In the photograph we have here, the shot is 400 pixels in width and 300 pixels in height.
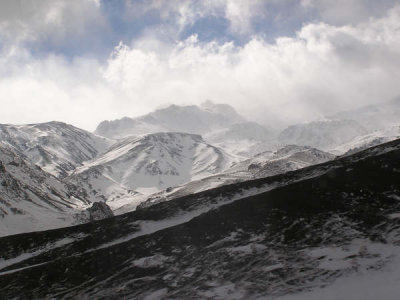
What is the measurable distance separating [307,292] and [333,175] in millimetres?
28296

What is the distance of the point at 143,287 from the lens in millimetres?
27484

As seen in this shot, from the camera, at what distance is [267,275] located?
25438mm

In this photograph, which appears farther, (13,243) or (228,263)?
(13,243)

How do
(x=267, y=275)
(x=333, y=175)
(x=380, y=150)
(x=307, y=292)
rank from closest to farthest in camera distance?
(x=307, y=292) < (x=267, y=275) < (x=333, y=175) < (x=380, y=150)

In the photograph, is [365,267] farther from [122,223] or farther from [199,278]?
[122,223]

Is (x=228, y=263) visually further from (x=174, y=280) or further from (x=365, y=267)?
(x=365, y=267)

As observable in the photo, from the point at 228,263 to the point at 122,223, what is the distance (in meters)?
24.7

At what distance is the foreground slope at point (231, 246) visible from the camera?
25203mm

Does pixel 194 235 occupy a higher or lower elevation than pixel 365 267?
higher

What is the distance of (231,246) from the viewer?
3247 cm

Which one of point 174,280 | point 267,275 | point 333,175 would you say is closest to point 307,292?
point 267,275

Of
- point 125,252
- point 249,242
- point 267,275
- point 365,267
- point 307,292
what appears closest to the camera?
point 307,292

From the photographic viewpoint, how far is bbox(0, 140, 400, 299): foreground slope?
25203mm

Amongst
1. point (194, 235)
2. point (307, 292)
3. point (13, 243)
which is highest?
point (13, 243)
